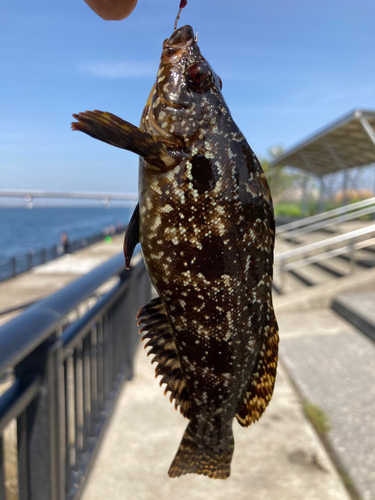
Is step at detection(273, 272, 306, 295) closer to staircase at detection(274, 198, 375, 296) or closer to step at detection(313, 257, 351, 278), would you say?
staircase at detection(274, 198, 375, 296)

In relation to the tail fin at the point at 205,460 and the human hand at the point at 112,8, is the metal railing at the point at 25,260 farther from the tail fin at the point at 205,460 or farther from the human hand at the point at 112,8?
the tail fin at the point at 205,460

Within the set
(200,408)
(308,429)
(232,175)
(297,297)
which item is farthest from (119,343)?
(297,297)

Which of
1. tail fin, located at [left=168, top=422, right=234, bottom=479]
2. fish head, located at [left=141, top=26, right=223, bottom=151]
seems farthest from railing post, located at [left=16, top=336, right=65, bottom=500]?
fish head, located at [left=141, top=26, right=223, bottom=151]

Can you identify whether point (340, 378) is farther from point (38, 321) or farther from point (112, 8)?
point (112, 8)

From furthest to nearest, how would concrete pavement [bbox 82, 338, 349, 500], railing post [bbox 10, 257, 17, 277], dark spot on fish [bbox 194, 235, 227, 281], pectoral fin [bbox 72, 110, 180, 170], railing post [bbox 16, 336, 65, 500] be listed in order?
railing post [bbox 10, 257, 17, 277]
concrete pavement [bbox 82, 338, 349, 500]
railing post [bbox 16, 336, 65, 500]
dark spot on fish [bbox 194, 235, 227, 281]
pectoral fin [bbox 72, 110, 180, 170]

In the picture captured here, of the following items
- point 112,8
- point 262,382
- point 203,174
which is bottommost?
point 262,382

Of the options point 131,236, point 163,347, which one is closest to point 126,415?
point 163,347
